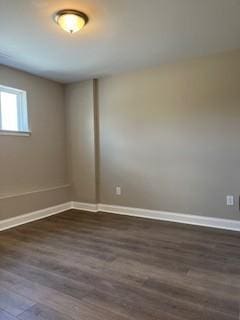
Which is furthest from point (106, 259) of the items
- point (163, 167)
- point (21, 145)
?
point (21, 145)

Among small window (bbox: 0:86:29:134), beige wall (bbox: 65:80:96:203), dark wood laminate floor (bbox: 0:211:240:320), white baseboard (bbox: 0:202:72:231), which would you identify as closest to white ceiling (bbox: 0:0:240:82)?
small window (bbox: 0:86:29:134)

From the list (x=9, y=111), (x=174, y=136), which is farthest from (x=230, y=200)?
(x=9, y=111)

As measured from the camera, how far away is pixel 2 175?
337cm

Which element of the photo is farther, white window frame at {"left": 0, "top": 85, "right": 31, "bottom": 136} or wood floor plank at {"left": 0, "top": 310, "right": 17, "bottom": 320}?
white window frame at {"left": 0, "top": 85, "right": 31, "bottom": 136}

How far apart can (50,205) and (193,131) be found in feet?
8.59

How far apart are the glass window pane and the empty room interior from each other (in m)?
0.02

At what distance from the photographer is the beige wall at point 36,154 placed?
3.44 m

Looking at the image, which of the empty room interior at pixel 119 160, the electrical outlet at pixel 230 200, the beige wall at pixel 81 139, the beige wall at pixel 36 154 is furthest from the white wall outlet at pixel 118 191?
the electrical outlet at pixel 230 200

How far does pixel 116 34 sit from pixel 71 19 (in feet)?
1.91

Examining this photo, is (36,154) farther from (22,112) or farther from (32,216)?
(32,216)

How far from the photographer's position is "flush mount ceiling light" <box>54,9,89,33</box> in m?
2.12

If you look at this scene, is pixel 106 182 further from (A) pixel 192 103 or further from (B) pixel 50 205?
(A) pixel 192 103

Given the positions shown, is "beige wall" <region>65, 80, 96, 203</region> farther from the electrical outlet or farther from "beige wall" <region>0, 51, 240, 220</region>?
the electrical outlet

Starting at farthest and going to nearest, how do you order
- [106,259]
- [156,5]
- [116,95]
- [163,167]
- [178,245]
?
1. [116,95]
2. [163,167]
3. [178,245]
4. [106,259]
5. [156,5]
